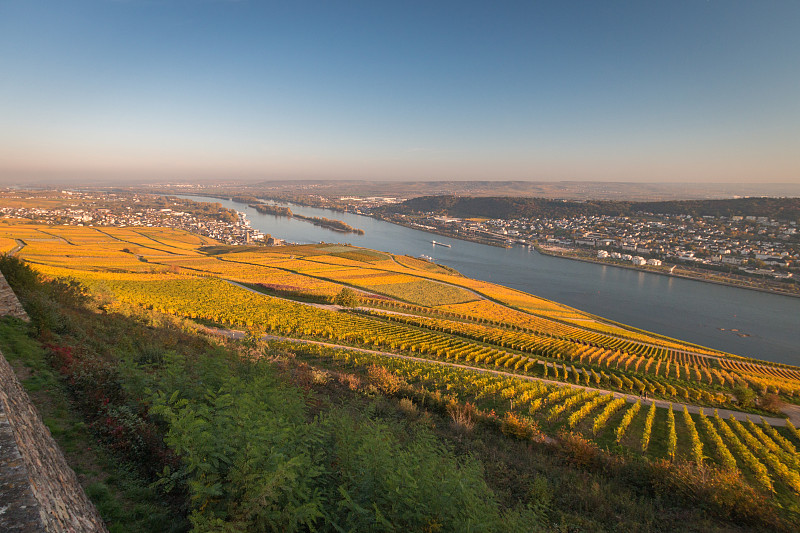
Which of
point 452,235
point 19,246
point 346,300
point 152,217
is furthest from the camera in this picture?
point 452,235

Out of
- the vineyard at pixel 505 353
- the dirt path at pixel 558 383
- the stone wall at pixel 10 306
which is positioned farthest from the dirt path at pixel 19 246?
the stone wall at pixel 10 306

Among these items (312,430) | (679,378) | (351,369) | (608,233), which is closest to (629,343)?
(679,378)

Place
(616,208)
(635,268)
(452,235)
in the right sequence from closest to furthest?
(635,268) → (452,235) → (616,208)

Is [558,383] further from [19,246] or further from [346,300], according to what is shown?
[19,246]

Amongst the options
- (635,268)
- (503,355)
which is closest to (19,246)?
(503,355)

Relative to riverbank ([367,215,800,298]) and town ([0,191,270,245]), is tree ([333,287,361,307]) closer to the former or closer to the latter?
town ([0,191,270,245])

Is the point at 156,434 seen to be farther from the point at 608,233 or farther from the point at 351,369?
the point at 608,233

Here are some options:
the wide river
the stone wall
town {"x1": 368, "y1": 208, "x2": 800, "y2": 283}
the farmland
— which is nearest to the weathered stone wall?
the stone wall
